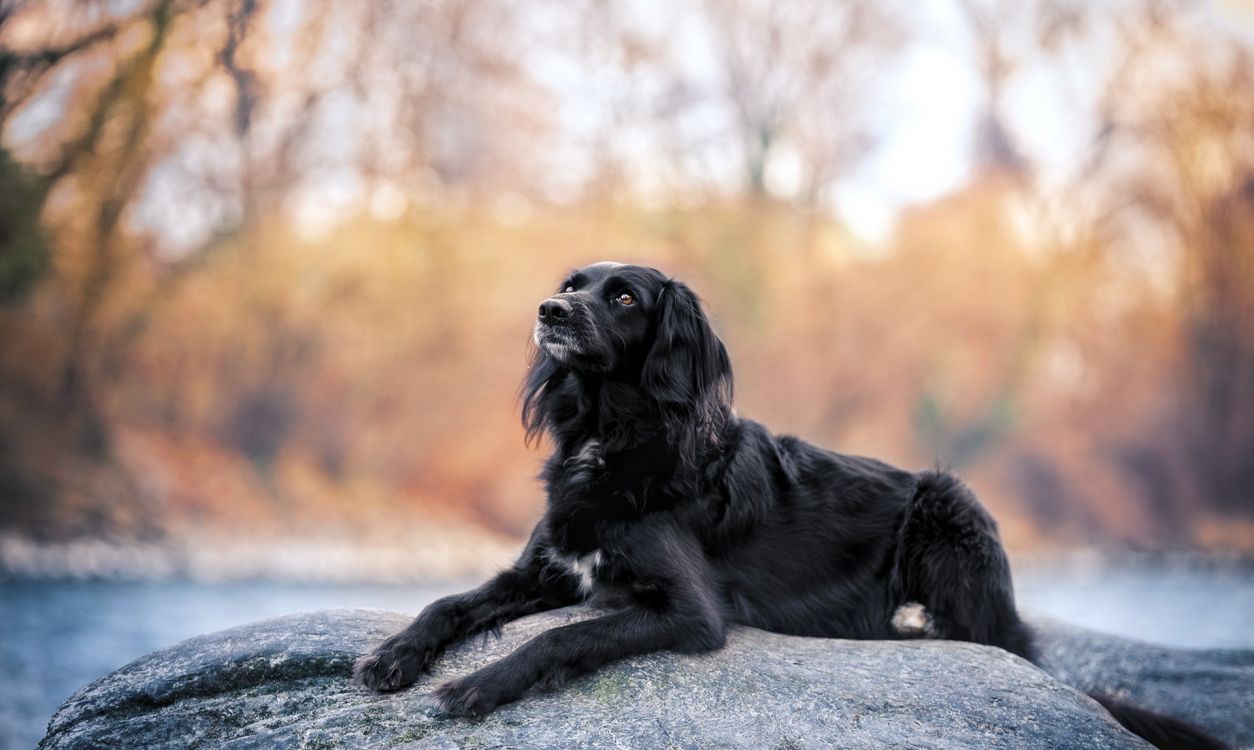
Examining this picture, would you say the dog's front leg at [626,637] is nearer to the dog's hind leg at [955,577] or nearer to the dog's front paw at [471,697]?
the dog's front paw at [471,697]

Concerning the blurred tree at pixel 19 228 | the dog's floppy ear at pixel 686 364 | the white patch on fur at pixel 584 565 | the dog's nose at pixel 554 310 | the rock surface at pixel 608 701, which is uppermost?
the blurred tree at pixel 19 228

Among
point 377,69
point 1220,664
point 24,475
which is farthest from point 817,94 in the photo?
point 1220,664

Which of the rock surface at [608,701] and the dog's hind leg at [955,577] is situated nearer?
the rock surface at [608,701]

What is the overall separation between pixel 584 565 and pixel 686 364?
88 cm

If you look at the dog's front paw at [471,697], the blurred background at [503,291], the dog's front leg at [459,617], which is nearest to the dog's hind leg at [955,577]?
the dog's front leg at [459,617]

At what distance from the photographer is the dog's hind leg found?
4016 millimetres

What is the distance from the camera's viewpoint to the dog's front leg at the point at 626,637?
9.93 feet

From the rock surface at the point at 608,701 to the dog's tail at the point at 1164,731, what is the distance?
0.29 metres

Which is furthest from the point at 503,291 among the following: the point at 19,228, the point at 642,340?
the point at 642,340

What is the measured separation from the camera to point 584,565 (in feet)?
12.0

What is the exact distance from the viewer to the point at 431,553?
17.3 m

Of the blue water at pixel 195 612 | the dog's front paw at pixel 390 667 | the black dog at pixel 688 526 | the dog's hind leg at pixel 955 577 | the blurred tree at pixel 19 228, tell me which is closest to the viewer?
the dog's front paw at pixel 390 667

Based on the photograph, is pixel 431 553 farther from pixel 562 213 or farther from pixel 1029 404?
pixel 1029 404

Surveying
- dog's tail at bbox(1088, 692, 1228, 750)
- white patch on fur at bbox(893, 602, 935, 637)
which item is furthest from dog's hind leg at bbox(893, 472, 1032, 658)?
dog's tail at bbox(1088, 692, 1228, 750)
